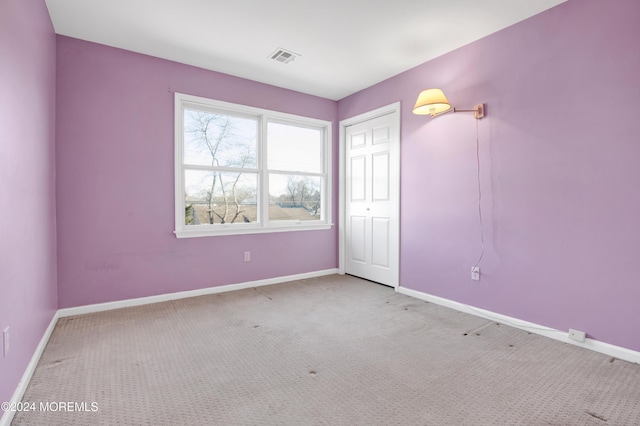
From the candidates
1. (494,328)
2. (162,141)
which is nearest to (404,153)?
(494,328)

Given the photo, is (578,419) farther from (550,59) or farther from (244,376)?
(550,59)

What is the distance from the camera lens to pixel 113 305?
3102 millimetres

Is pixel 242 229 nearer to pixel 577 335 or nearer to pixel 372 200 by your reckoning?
pixel 372 200

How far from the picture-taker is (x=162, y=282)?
3.37 m

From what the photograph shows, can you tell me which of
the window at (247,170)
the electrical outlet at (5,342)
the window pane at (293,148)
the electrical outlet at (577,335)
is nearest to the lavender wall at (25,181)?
the electrical outlet at (5,342)

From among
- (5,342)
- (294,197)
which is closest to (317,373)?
(5,342)

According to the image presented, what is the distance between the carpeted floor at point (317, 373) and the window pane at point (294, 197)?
5.14ft

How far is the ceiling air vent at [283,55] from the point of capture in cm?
319

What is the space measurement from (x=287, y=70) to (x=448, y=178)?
210cm

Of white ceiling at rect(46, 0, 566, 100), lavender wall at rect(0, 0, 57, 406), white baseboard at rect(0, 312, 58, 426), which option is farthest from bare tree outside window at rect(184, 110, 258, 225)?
white baseboard at rect(0, 312, 58, 426)

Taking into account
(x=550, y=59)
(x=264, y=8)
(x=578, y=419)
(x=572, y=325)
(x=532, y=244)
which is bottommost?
(x=578, y=419)

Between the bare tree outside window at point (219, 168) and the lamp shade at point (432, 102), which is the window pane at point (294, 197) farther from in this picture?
the lamp shade at point (432, 102)

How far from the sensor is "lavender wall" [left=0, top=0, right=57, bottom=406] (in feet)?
5.12

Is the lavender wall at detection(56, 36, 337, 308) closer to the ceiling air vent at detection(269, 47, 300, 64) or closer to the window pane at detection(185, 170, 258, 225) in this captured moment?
the window pane at detection(185, 170, 258, 225)
